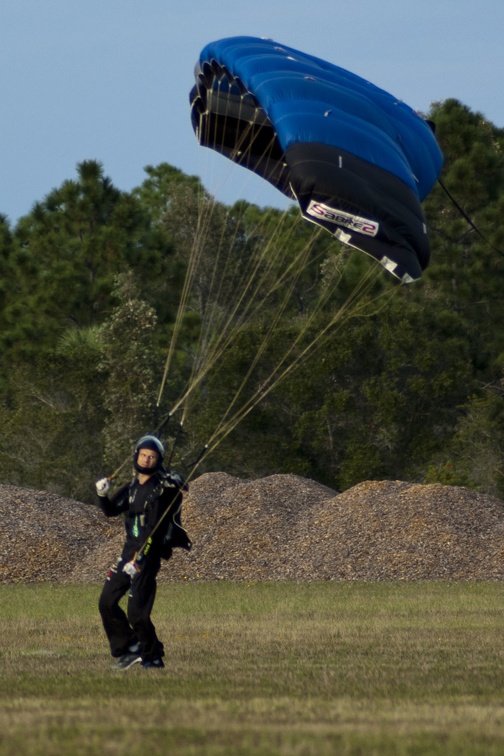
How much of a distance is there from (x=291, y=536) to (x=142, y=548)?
13.6 metres

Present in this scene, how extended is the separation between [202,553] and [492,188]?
19454 millimetres

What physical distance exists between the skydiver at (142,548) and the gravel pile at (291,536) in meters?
→ 11.7

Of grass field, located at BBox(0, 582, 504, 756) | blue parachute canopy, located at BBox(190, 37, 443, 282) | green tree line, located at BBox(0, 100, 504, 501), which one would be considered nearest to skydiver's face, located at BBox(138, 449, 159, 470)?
grass field, located at BBox(0, 582, 504, 756)

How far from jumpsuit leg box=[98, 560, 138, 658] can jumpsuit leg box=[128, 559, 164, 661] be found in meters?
0.13

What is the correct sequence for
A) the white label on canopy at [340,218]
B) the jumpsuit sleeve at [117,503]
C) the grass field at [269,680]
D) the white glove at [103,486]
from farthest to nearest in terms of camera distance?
the white label on canopy at [340,218] < the jumpsuit sleeve at [117,503] < the white glove at [103,486] < the grass field at [269,680]

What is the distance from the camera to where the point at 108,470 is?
34.3m

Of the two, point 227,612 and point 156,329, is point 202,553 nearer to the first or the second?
point 227,612

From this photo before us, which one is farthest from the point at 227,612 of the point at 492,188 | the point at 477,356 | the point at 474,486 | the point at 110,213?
the point at 110,213

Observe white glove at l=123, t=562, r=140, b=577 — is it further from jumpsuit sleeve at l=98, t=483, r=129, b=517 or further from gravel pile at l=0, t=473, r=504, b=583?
gravel pile at l=0, t=473, r=504, b=583

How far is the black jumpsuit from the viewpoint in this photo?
10906 mm

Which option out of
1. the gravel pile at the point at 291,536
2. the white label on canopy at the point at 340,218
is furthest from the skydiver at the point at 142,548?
the gravel pile at the point at 291,536

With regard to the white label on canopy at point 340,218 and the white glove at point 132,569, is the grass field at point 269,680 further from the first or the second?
the white label on canopy at point 340,218

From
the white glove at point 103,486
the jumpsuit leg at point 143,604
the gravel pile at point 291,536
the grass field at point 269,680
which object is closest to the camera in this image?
the grass field at point 269,680

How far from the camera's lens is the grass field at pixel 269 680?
7.06 meters
